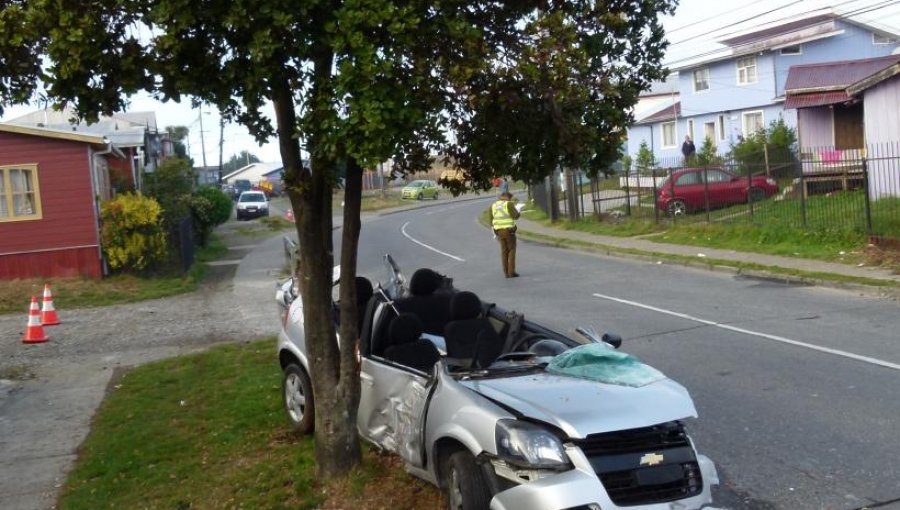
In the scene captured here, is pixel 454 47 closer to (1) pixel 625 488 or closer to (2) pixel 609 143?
(2) pixel 609 143

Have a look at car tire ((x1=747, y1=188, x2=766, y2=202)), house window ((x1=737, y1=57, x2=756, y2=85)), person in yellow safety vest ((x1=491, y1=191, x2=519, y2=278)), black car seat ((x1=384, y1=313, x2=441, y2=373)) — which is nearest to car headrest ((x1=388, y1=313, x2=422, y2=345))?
black car seat ((x1=384, y1=313, x2=441, y2=373))

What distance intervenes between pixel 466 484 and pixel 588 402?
31.3 inches

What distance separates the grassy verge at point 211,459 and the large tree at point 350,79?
38 cm

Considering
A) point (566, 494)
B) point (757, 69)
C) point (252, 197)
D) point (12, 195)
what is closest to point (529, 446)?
point (566, 494)

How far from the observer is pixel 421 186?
69250mm

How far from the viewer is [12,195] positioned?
2275 cm

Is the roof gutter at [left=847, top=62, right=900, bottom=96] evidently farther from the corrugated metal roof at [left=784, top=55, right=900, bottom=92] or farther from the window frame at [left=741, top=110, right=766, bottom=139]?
the window frame at [left=741, top=110, right=766, bottom=139]

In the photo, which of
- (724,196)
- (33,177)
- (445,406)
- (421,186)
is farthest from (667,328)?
(421,186)

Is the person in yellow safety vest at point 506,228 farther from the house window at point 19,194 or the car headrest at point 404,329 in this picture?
the car headrest at point 404,329

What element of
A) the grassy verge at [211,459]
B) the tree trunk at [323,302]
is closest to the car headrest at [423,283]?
the tree trunk at [323,302]

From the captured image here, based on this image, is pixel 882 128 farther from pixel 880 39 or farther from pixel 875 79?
pixel 880 39

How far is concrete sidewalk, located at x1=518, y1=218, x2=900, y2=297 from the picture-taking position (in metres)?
15.9

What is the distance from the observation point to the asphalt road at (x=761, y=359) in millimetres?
6391

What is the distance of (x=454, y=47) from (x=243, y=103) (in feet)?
4.45
